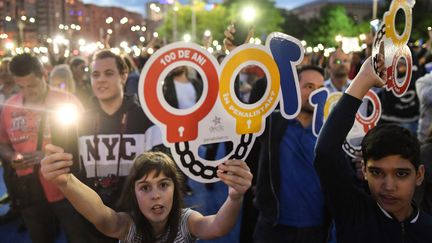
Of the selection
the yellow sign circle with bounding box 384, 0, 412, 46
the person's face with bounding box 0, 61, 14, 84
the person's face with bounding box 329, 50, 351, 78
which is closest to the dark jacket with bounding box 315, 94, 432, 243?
the yellow sign circle with bounding box 384, 0, 412, 46

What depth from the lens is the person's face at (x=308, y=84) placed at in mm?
2590

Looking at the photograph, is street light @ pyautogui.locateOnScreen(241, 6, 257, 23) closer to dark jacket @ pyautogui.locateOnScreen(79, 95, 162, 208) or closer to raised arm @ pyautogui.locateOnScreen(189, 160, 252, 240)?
dark jacket @ pyautogui.locateOnScreen(79, 95, 162, 208)

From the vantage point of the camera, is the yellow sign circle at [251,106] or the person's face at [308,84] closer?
the yellow sign circle at [251,106]

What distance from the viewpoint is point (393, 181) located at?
5.60ft

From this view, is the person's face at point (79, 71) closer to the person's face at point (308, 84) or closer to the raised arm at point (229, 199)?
the person's face at point (308, 84)

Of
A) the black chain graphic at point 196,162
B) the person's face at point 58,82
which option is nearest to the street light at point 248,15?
the black chain graphic at point 196,162

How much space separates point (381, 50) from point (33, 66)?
7.18 feet

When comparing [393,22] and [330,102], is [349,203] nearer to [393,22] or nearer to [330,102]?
[393,22]

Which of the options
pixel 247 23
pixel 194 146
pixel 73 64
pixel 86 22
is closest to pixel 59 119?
pixel 194 146

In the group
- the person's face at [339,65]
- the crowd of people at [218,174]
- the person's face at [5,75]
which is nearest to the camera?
the crowd of people at [218,174]

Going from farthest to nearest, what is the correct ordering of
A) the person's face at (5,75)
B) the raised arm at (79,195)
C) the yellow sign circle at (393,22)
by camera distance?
the person's face at (5,75) → the yellow sign circle at (393,22) → the raised arm at (79,195)

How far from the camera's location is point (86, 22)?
3871 inches

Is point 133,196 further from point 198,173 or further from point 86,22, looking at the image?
point 86,22

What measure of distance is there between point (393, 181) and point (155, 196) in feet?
3.30
